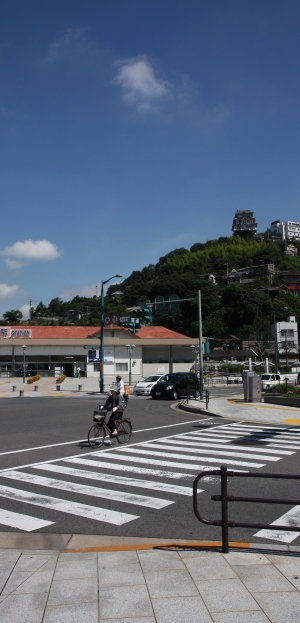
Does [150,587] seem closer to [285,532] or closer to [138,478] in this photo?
[285,532]

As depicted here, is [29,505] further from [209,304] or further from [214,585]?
[209,304]

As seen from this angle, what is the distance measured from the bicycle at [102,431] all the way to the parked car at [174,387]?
1691cm

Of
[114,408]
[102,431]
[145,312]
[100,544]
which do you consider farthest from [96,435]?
[145,312]

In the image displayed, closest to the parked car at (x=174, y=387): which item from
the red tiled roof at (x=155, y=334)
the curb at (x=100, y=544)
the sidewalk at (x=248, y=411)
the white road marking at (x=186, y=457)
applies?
the sidewalk at (x=248, y=411)

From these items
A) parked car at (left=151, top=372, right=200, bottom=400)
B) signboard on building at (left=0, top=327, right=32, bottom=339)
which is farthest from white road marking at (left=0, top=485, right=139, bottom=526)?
signboard on building at (left=0, top=327, right=32, bottom=339)

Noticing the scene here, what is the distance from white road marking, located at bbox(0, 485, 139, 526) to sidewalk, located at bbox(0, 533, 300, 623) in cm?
132

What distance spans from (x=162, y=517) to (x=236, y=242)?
645ft

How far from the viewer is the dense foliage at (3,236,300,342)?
10406 cm

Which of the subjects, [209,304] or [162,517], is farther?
[209,304]

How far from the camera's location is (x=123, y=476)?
10.0 metres

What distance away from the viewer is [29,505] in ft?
26.4

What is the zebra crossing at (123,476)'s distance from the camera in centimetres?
767

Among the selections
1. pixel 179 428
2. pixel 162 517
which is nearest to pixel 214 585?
pixel 162 517

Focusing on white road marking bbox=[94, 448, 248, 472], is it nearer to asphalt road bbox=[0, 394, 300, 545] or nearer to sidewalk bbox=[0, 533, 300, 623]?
asphalt road bbox=[0, 394, 300, 545]
